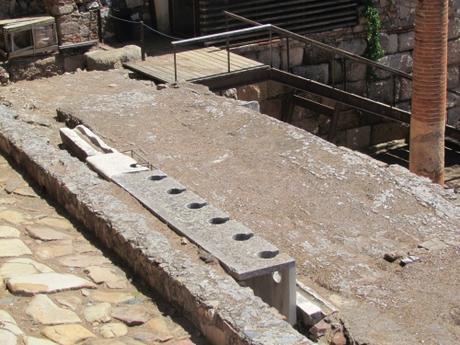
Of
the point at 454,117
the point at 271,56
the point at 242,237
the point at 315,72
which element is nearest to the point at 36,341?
the point at 242,237

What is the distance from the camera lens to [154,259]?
4.82m

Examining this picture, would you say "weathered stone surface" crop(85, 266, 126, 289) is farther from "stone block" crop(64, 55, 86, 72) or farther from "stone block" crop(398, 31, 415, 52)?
"stone block" crop(398, 31, 415, 52)

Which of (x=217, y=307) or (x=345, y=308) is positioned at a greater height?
(x=217, y=307)

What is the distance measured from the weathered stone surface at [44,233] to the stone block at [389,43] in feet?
33.2

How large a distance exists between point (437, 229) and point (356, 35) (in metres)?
8.04

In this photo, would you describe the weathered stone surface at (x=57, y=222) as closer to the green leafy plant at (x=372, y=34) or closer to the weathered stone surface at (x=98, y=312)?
the weathered stone surface at (x=98, y=312)

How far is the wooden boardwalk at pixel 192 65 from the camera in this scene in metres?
11.8

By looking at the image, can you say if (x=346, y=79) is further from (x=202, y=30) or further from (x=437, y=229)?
(x=437, y=229)

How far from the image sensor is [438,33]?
11062 mm

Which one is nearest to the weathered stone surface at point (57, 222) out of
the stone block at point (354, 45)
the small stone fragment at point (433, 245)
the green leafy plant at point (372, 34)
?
the small stone fragment at point (433, 245)

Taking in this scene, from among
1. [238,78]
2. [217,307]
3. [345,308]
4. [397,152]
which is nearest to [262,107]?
[238,78]

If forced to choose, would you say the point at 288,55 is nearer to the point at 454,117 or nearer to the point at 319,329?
the point at 454,117

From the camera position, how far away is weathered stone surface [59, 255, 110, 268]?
532 centimetres

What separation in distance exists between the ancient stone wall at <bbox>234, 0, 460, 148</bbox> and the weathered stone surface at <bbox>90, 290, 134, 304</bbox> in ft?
29.1
